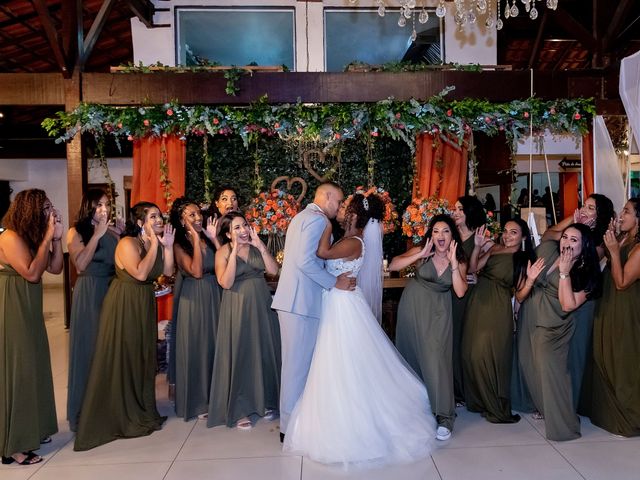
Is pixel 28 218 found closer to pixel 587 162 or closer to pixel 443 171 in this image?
pixel 443 171

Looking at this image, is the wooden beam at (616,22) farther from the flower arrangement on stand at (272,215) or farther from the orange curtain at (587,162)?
the flower arrangement on stand at (272,215)

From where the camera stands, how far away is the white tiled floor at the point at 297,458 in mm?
3369

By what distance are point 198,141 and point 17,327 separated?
14.7 feet

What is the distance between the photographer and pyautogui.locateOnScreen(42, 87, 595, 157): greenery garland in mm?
5598

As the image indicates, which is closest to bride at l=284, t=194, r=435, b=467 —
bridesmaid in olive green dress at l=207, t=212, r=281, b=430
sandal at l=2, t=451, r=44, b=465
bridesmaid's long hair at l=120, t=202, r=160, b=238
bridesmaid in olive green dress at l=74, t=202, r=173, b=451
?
bridesmaid in olive green dress at l=207, t=212, r=281, b=430

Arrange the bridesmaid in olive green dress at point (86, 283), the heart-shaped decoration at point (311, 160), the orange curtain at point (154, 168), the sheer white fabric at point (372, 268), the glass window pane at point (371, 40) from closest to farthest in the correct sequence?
the bridesmaid in olive green dress at point (86, 283) → the sheer white fabric at point (372, 268) → the orange curtain at point (154, 168) → the glass window pane at point (371, 40) → the heart-shaped decoration at point (311, 160)

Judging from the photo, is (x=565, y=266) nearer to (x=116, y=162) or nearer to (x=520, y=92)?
(x=520, y=92)

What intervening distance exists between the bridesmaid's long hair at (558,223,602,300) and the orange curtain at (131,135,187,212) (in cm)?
472

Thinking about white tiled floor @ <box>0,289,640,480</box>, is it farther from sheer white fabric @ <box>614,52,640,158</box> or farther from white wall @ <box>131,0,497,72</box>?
white wall @ <box>131,0,497,72</box>

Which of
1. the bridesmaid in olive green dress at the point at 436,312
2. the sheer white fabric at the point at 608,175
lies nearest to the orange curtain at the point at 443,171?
the sheer white fabric at the point at 608,175

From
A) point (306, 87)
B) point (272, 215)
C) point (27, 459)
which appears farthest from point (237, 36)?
point (27, 459)

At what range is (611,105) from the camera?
18.6 ft

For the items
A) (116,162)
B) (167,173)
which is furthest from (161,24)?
(116,162)

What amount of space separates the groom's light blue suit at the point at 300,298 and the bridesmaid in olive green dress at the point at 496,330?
133 cm
